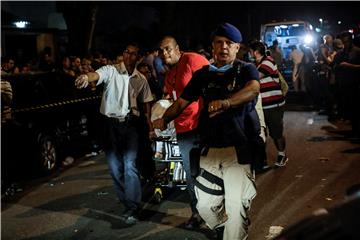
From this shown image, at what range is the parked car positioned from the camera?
27.4 feet

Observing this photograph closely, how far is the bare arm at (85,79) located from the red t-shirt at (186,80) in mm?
915

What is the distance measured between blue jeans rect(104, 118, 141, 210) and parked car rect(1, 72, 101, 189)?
2.72 m

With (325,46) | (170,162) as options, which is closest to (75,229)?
(170,162)

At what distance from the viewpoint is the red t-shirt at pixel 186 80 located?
5.27m

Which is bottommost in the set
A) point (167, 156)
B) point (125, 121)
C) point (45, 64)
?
point (167, 156)

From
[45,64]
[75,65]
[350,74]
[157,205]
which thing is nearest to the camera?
[157,205]

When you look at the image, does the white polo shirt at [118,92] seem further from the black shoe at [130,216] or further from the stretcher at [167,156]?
the black shoe at [130,216]

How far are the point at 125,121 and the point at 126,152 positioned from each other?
1.22 ft

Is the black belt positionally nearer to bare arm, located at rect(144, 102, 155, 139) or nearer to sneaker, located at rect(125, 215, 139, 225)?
bare arm, located at rect(144, 102, 155, 139)

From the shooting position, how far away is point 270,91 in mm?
7797

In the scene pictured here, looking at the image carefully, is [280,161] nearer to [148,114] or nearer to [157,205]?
[157,205]

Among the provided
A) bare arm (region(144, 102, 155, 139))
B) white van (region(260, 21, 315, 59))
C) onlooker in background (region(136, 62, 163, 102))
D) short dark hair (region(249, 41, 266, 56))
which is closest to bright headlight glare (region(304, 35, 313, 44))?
white van (region(260, 21, 315, 59))

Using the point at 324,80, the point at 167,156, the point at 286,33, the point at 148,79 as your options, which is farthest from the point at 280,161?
the point at 286,33

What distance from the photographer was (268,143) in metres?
10.1
